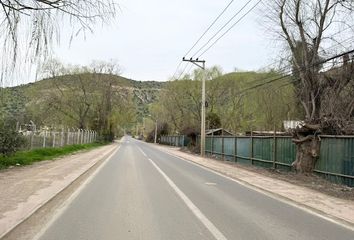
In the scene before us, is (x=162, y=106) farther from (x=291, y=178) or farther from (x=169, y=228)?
(x=169, y=228)

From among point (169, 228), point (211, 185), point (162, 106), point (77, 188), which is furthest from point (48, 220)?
point (162, 106)

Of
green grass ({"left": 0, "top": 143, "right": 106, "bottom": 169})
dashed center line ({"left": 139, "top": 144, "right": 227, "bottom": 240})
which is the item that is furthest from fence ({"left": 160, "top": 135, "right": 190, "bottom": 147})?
dashed center line ({"left": 139, "top": 144, "right": 227, "bottom": 240})

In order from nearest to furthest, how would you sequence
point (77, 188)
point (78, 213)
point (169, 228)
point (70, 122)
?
point (169, 228) → point (78, 213) → point (77, 188) → point (70, 122)

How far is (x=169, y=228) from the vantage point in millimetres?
9078

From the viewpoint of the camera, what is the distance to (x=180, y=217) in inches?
410

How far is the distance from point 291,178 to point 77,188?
10.4 metres

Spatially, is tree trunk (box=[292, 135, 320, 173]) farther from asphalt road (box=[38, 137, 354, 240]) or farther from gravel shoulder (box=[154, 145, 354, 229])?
asphalt road (box=[38, 137, 354, 240])

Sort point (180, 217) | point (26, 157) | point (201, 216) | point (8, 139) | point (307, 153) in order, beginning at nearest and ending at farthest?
point (180, 217), point (201, 216), point (307, 153), point (8, 139), point (26, 157)

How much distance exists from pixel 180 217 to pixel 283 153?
16.2 m

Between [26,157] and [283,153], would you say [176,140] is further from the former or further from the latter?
[283,153]

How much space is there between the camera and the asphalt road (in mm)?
8578

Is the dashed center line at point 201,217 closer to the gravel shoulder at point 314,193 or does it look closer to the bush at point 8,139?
the gravel shoulder at point 314,193

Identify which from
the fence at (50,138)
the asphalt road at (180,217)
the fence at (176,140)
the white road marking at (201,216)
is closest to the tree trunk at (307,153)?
the asphalt road at (180,217)

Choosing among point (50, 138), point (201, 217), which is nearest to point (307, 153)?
point (201, 217)
